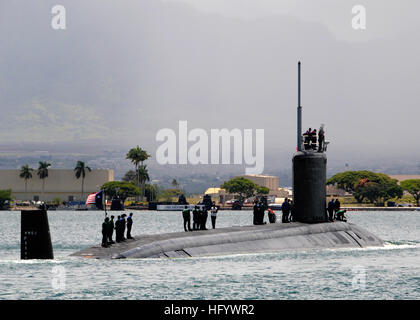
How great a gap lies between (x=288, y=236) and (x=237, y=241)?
258 cm

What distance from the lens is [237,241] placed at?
2838cm

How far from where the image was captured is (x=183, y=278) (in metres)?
24.6

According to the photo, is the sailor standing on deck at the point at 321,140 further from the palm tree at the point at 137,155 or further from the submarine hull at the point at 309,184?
the palm tree at the point at 137,155

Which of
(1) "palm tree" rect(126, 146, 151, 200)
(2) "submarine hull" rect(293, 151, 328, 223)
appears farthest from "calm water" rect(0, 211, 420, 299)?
(1) "palm tree" rect(126, 146, 151, 200)

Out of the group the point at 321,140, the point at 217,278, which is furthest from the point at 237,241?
the point at 321,140

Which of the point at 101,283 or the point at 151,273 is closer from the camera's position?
the point at 101,283

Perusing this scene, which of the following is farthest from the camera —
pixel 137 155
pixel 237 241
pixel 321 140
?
pixel 137 155

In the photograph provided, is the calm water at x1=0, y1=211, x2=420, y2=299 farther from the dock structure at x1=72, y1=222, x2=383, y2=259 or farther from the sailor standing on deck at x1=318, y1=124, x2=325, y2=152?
the sailor standing on deck at x1=318, y1=124, x2=325, y2=152

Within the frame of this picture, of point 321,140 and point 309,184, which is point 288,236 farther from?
point 321,140

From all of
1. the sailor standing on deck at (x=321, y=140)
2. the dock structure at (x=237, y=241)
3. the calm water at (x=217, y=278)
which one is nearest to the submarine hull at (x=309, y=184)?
the sailor standing on deck at (x=321, y=140)
